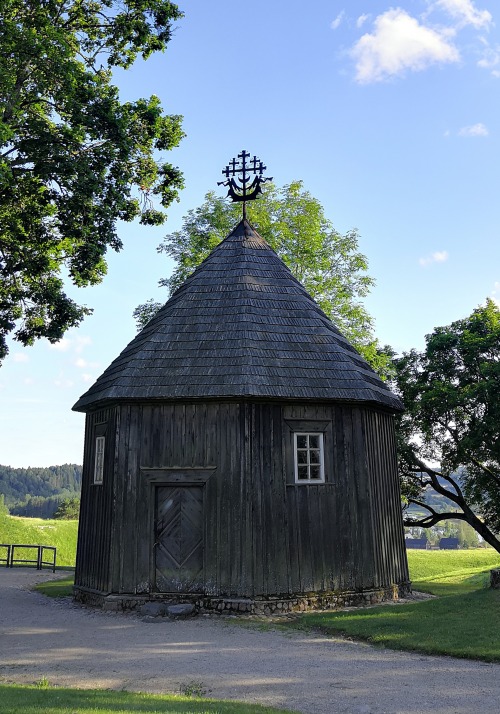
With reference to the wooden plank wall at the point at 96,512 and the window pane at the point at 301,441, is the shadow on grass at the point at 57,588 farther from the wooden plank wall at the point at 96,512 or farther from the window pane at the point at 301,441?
the window pane at the point at 301,441

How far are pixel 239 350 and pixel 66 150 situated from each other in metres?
6.69

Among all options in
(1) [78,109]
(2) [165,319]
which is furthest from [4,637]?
(1) [78,109]

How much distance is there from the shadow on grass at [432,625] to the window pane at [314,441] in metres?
3.46

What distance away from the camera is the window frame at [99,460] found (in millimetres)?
14117

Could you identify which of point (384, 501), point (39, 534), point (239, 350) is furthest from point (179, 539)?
point (39, 534)

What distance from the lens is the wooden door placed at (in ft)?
40.5

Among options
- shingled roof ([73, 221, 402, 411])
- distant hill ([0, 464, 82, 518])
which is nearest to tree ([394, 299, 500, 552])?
shingled roof ([73, 221, 402, 411])

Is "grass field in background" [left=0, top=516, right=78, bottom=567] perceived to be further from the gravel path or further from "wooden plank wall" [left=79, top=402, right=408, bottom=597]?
the gravel path

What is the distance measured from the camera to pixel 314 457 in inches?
516

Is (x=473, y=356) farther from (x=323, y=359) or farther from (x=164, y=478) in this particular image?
(x=164, y=478)

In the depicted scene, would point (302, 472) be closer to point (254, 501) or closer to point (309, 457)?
point (309, 457)

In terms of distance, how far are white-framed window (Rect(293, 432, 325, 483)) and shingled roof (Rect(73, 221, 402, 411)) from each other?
0.98 metres

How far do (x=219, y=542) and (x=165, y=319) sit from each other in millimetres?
5532

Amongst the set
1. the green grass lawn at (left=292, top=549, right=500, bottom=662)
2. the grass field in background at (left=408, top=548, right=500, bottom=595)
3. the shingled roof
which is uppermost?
the shingled roof
